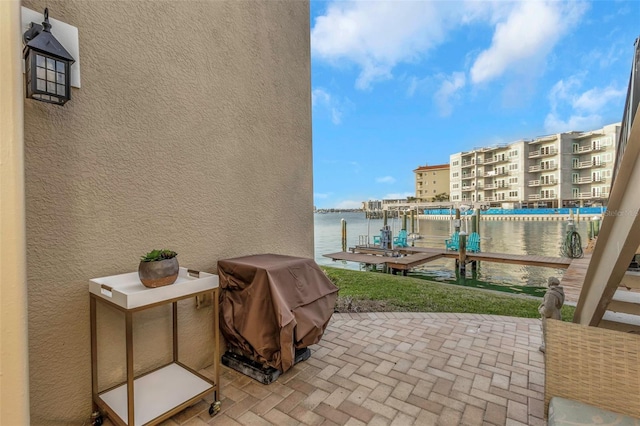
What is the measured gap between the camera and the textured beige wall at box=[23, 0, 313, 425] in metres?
1.79

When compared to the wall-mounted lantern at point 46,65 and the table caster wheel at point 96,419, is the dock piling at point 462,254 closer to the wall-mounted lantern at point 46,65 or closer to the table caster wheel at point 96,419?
the table caster wheel at point 96,419

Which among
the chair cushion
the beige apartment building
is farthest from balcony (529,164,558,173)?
the chair cushion

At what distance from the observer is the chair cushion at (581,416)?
4.32 feet

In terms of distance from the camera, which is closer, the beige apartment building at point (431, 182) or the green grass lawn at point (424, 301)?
the green grass lawn at point (424, 301)

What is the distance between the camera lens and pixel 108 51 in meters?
2.04

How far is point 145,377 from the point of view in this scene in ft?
7.21

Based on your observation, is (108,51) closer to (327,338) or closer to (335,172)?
(327,338)

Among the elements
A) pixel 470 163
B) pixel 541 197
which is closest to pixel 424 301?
pixel 541 197

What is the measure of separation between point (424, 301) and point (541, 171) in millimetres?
42491

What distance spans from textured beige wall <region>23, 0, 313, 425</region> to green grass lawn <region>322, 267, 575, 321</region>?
2.25 meters

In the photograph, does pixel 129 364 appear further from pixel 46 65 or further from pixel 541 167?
pixel 541 167

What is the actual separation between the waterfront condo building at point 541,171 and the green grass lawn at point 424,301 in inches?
1360

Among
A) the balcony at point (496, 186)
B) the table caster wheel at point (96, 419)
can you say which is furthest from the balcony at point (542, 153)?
the table caster wheel at point (96, 419)

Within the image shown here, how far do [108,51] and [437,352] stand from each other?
4.02 meters
